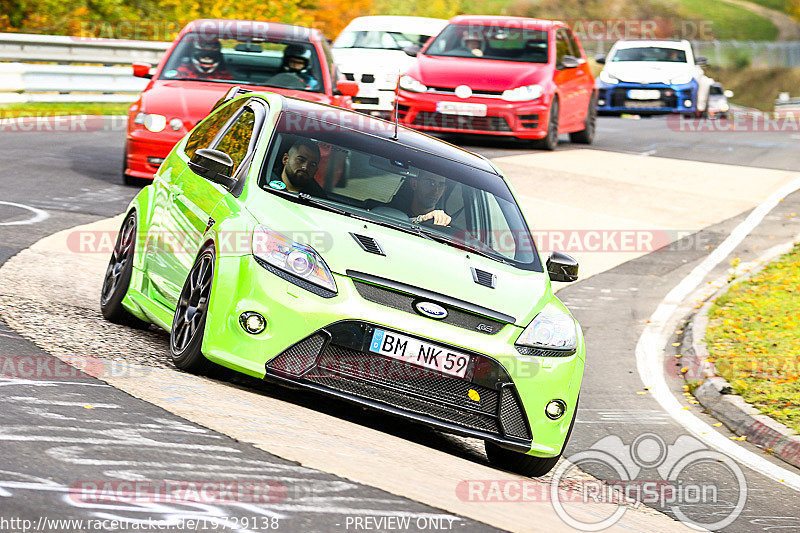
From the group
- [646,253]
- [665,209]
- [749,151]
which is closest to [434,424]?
[646,253]

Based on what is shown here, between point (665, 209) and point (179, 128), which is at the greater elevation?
point (179, 128)

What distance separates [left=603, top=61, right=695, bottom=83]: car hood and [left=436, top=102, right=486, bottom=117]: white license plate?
40.4 ft

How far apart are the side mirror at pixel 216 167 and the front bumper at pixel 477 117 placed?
11924mm

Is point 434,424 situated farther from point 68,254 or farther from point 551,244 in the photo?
point 551,244

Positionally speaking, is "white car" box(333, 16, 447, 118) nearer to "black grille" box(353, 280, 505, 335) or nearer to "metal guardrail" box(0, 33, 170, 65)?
"metal guardrail" box(0, 33, 170, 65)

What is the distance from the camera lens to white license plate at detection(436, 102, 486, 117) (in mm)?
19078

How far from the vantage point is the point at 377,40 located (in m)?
23.7

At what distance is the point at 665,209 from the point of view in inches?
656

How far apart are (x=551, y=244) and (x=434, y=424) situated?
8295mm

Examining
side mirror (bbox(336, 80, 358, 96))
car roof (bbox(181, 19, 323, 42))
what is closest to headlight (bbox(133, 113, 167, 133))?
car roof (bbox(181, 19, 323, 42))

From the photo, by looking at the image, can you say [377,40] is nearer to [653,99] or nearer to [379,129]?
[653,99]

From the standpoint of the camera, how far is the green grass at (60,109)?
20375 millimetres

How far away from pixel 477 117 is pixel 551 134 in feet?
5.08

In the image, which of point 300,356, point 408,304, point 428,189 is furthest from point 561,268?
point 300,356
